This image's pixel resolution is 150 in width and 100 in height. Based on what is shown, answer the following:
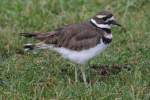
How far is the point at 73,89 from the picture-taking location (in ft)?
23.1

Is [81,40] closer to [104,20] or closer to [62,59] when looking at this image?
[104,20]

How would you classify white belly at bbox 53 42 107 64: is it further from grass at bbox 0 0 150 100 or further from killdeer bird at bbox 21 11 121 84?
grass at bbox 0 0 150 100

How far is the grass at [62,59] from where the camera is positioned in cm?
694

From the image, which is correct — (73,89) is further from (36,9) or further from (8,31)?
(36,9)

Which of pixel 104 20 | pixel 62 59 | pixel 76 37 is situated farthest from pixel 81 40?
pixel 62 59

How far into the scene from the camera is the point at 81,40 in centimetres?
729

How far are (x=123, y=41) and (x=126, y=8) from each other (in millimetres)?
1216

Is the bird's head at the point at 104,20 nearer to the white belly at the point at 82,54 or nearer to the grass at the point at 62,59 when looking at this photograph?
the white belly at the point at 82,54

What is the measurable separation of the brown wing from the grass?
0.45 m

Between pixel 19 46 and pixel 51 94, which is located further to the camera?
pixel 19 46

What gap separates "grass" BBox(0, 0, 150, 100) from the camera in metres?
6.94

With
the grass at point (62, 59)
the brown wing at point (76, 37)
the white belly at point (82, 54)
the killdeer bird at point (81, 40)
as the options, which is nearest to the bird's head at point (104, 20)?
the killdeer bird at point (81, 40)

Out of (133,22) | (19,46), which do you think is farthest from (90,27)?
(133,22)

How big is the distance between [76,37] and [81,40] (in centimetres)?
7
